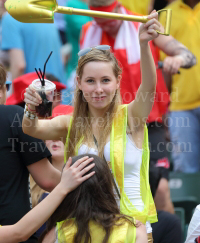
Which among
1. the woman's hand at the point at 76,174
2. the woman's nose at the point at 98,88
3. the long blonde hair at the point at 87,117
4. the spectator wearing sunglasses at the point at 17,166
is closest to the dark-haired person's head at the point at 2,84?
the spectator wearing sunglasses at the point at 17,166

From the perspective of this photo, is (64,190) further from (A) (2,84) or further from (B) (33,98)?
(A) (2,84)

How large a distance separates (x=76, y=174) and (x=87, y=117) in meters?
0.59

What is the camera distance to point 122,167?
94.8 inches

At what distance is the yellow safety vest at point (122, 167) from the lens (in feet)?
7.89

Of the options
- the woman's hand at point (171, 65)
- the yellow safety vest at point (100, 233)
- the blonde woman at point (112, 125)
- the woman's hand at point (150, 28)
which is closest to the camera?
the yellow safety vest at point (100, 233)

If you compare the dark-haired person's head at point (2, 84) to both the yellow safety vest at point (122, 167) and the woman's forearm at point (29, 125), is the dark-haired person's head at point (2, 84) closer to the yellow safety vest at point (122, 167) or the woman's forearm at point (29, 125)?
the woman's forearm at point (29, 125)

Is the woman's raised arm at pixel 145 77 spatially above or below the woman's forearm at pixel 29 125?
above

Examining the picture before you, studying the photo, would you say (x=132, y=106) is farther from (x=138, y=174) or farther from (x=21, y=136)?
(x=21, y=136)

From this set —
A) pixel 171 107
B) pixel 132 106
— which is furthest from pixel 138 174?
pixel 171 107

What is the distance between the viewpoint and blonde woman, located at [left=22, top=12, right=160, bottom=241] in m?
2.42

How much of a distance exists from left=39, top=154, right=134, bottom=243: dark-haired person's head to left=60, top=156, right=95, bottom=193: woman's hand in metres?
0.03

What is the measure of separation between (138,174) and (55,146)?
84 centimetres

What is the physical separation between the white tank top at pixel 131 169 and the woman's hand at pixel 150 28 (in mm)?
530

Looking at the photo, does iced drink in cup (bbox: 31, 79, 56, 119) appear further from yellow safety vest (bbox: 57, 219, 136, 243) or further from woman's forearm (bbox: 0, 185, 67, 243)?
yellow safety vest (bbox: 57, 219, 136, 243)
